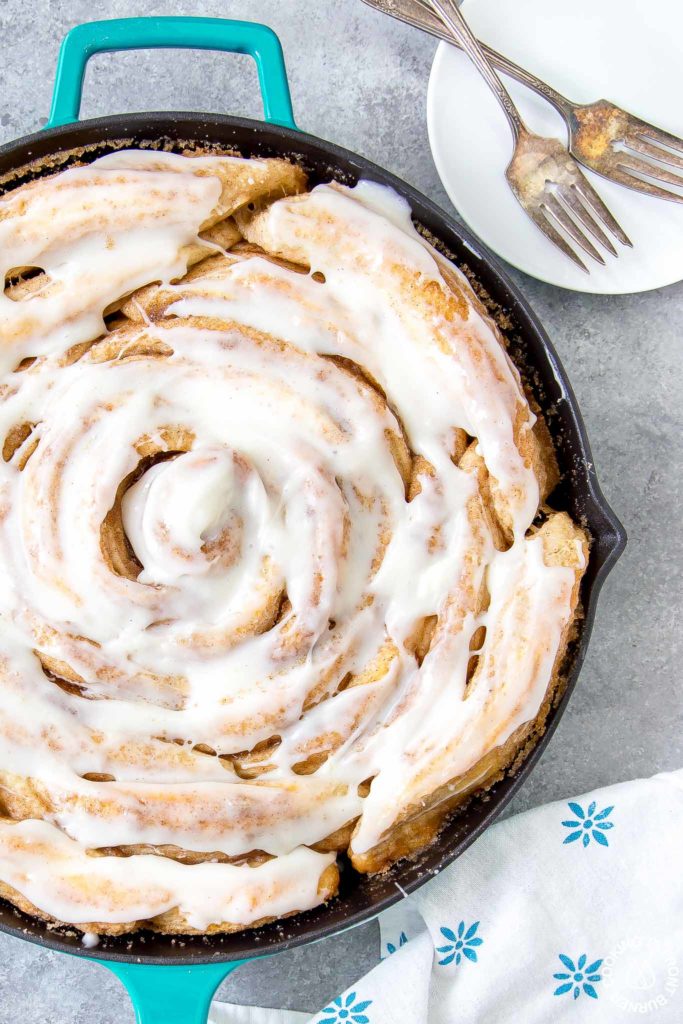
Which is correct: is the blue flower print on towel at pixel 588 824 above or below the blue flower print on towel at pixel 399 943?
above

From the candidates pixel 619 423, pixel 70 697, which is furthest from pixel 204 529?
pixel 619 423

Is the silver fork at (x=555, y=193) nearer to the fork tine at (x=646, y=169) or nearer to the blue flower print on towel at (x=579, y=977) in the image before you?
the fork tine at (x=646, y=169)

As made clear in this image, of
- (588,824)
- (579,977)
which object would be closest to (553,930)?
(579,977)

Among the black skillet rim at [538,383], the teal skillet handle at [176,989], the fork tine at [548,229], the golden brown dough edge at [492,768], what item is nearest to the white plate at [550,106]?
the fork tine at [548,229]

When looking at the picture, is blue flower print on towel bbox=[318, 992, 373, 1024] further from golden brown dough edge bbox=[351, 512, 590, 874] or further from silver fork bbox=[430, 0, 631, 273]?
silver fork bbox=[430, 0, 631, 273]

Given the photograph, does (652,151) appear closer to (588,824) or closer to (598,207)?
(598,207)

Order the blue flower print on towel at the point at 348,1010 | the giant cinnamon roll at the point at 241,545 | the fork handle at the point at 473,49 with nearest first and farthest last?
the giant cinnamon roll at the point at 241,545, the fork handle at the point at 473,49, the blue flower print on towel at the point at 348,1010
